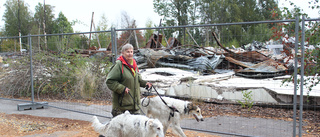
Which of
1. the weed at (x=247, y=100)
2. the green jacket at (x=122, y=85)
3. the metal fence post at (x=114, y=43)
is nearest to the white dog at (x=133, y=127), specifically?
the green jacket at (x=122, y=85)

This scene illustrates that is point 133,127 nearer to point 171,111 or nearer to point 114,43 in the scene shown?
point 171,111

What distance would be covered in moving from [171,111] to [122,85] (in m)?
1.52

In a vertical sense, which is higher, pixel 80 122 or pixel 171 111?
pixel 171 111

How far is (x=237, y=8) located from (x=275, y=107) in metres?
45.1

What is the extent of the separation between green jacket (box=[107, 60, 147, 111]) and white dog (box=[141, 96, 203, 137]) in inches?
37.8

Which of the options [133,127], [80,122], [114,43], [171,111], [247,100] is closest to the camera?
[133,127]

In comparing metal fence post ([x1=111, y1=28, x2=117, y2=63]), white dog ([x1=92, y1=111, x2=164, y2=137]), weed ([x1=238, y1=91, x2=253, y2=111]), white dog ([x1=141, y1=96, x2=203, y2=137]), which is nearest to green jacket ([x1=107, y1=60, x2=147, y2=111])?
white dog ([x1=92, y1=111, x2=164, y2=137])

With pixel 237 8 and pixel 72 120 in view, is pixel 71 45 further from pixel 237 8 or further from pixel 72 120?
pixel 237 8

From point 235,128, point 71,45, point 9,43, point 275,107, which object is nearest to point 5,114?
point 71,45

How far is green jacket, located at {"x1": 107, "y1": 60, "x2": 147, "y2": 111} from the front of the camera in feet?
13.9

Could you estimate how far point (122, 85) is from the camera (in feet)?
13.9

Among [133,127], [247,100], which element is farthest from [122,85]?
[247,100]

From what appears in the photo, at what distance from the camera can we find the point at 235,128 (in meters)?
6.28

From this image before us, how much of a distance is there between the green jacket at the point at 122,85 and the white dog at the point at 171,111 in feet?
3.15
